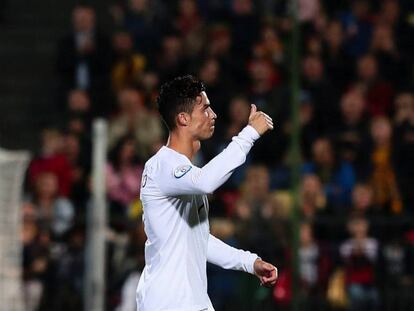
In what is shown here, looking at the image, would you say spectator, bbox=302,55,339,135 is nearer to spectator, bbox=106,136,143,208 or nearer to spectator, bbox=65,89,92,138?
spectator, bbox=106,136,143,208

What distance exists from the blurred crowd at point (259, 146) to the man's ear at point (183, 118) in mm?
4848

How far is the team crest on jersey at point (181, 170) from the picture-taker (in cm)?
640

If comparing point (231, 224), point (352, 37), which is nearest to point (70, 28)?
point (352, 37)

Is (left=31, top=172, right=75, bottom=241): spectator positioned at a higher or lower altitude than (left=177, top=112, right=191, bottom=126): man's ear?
higher

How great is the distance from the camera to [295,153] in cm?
1200

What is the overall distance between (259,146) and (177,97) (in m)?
6.17

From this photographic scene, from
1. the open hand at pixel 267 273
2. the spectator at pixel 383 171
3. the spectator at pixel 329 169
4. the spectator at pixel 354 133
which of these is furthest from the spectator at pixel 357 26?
the open hand at pixel 267 273

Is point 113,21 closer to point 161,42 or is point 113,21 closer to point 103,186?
point 161,42

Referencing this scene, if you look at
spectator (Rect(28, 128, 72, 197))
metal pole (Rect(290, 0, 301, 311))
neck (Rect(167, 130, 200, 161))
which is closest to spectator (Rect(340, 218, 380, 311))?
metal pole (Rect(290, 0, 301, 311))

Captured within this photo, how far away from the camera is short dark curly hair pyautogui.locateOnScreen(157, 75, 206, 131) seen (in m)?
6.61

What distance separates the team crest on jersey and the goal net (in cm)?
448

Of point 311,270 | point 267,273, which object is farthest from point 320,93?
point 267,273

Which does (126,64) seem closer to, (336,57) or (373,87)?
(336,57)

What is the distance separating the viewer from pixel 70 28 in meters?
15.0
